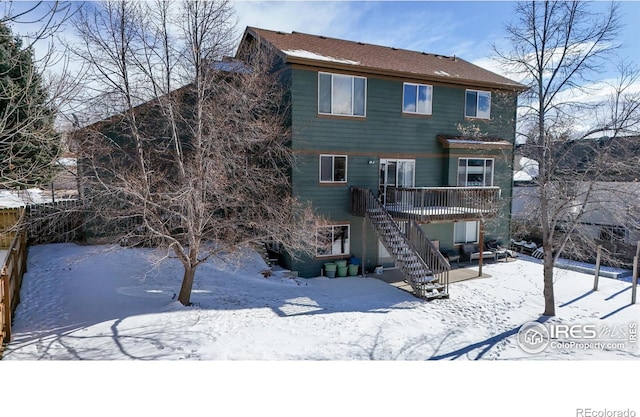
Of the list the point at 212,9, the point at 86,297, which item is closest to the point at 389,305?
the point at 86,297

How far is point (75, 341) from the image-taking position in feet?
22.1

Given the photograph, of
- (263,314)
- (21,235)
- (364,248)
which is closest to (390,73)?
(364,248)

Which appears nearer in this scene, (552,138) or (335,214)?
(552,138)

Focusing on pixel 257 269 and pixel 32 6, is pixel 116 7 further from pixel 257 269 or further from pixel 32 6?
pixel 257 269

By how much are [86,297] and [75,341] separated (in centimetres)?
230

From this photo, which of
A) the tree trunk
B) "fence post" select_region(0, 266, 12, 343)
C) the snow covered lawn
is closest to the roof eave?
the snow covered lawn

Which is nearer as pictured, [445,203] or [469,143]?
[445,203]

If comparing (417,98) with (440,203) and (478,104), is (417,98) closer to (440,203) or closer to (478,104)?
(478,104)

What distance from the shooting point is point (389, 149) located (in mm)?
13844

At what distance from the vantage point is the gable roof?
12344mm

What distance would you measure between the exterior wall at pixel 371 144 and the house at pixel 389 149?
37 mm

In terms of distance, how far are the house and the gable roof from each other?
6cm

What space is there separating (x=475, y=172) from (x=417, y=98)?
4.12 m

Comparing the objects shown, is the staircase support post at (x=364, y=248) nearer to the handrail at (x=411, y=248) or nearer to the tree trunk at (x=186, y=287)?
the handrail at (x=411, y=248)
